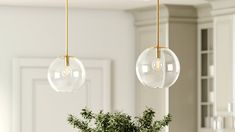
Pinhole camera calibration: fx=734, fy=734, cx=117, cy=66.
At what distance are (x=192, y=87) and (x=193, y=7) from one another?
79 centimetres

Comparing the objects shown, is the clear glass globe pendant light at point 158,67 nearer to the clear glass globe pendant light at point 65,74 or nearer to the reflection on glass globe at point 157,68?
the reflection on glass globe at point 157,68

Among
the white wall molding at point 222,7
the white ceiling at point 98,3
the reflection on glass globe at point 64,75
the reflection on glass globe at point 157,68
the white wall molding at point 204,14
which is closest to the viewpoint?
the reflection on glass globe at point 157,68

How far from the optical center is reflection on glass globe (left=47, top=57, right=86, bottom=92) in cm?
417

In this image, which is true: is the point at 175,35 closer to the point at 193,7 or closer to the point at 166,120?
the point at 193,7

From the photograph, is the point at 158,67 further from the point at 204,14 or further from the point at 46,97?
the point at 46,97

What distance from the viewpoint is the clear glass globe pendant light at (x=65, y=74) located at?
13.7 feet

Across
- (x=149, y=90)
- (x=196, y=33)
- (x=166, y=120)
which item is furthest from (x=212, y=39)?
(x=166, y=120)

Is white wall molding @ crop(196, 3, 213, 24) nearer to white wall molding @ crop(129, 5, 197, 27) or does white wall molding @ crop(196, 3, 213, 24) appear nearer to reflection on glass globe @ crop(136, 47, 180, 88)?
white wall molding @ crop(129, 5, 197, 27)

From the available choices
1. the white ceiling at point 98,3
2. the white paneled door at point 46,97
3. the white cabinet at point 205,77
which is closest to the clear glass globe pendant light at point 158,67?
the white ceiling at point 98,3

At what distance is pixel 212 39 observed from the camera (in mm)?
7129

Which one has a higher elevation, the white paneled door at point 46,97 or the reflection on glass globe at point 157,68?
the reflection on glass globe at point 157,68

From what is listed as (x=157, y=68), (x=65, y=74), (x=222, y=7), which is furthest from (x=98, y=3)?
(x=157, y=68)

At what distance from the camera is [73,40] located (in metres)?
7.39

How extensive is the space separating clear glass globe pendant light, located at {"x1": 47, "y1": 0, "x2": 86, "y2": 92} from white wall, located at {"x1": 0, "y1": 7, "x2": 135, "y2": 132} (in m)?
2.90
